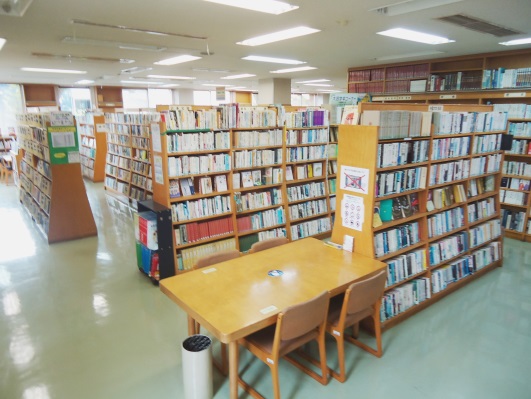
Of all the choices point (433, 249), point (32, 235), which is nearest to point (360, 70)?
point (433, 249)

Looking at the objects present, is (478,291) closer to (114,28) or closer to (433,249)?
(433,249)

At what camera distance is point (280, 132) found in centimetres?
544

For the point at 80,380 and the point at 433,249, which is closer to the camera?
the point at 80,380

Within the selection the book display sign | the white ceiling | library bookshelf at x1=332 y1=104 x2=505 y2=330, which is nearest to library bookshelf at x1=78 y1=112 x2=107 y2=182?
the white ceiling

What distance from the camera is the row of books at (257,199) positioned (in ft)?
16.9

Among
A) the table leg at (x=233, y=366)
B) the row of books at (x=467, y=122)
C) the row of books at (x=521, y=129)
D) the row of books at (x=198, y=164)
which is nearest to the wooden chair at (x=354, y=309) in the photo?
the table leg at (x=233, y=366)

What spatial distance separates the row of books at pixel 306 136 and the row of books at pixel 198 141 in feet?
3.96

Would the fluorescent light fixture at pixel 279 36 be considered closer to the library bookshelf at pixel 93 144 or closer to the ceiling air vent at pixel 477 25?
the ceiling air vent at pixel 477 25

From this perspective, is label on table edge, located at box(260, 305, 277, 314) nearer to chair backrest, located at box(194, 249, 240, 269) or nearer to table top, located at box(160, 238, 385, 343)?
table top, located at box(160, 238, 385, 343)

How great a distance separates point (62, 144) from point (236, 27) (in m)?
3.46

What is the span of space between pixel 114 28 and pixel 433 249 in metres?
4.92

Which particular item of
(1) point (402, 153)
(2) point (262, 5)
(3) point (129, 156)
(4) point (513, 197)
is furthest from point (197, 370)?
(3) point (129, 156)

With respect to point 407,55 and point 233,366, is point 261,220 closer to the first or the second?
point 233,366

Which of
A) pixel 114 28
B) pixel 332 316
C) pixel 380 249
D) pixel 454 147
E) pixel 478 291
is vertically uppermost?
pixel 114 28
